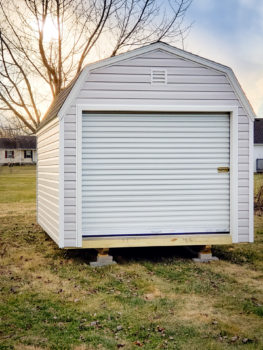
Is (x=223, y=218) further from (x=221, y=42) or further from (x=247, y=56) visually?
(x=247, y=56)

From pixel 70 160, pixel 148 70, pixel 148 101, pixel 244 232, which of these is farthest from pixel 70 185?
pixel 244 232

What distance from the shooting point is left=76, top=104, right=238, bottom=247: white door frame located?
6.66m

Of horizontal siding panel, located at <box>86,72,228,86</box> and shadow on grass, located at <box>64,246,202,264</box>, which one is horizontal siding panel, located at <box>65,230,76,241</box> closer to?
shadow on grass, located at <box>64,246,202,264</box>

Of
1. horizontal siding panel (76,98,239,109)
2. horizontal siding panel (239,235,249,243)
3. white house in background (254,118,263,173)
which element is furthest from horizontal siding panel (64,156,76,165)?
white house in background (254,118,263,173)

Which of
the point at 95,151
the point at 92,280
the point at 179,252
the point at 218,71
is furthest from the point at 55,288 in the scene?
the point at 218,71

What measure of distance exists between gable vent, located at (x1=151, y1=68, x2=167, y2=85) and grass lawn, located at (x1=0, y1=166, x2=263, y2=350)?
2957 mm

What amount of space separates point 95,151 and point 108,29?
9.58m

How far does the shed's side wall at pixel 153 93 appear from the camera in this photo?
6.66 m

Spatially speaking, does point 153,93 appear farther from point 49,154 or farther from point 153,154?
point 49,154

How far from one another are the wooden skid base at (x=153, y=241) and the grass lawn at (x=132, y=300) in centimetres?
36

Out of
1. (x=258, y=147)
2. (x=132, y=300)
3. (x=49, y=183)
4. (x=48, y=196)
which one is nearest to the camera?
(x=132, y=300)

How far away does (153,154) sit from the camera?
6977mm

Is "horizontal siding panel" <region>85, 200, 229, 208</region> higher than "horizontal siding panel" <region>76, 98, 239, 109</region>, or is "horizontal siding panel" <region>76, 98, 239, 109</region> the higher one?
"horizontal siding panel" <region>76, 98, 239, 109</region>

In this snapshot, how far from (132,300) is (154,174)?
2.38 metres
